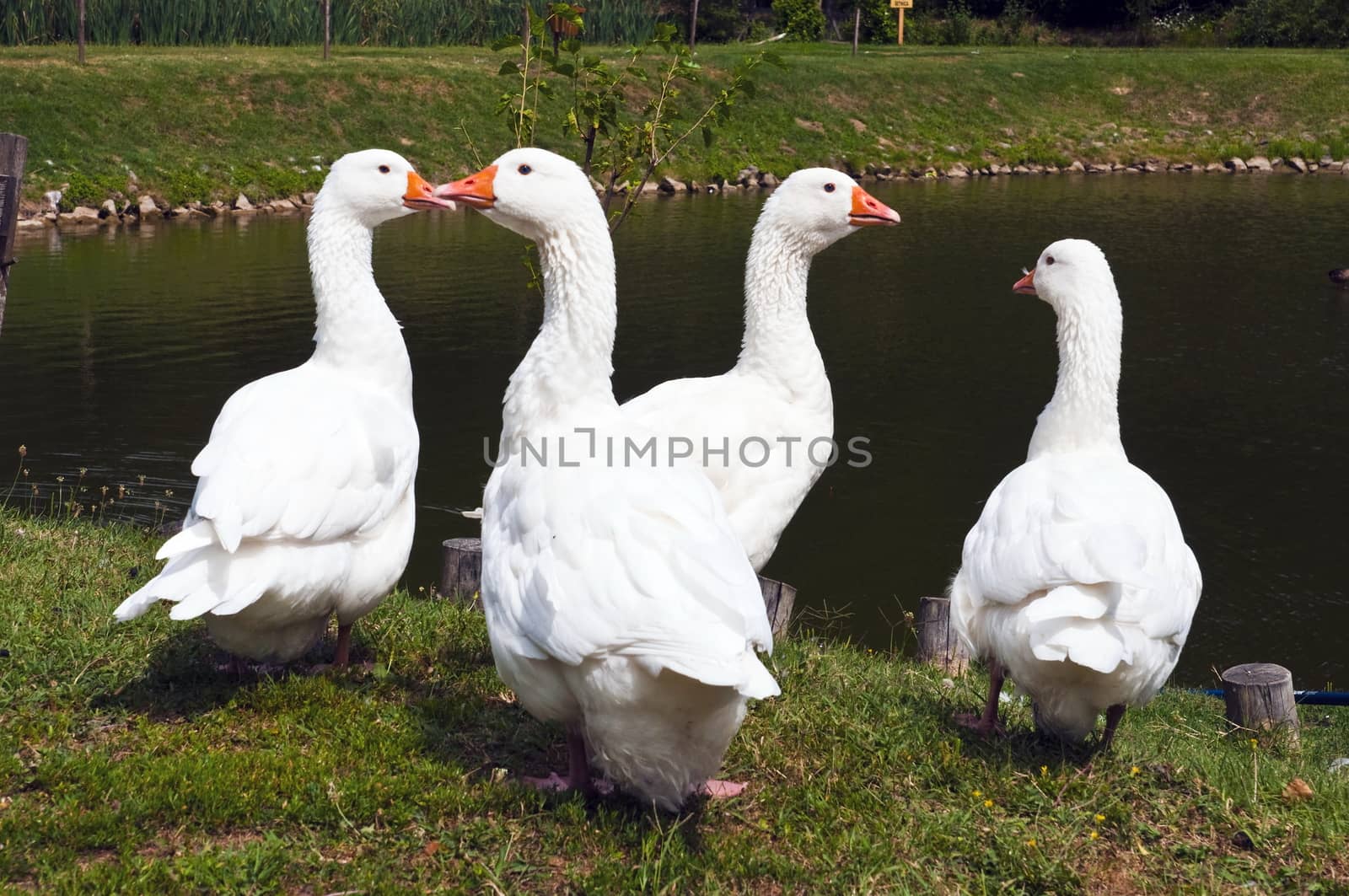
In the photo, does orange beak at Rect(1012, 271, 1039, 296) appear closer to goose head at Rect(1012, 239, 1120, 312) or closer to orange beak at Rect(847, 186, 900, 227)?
goose head at Rect(1012, 239, 1120, 312)

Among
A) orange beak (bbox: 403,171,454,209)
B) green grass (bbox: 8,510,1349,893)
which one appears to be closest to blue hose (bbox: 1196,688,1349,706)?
green grass (bbox: 8,510,1349,893)

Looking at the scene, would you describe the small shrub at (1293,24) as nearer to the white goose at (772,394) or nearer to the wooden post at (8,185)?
the white goose at (772,394)

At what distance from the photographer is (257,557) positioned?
4.54 meters

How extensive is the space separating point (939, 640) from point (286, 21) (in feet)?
97.5

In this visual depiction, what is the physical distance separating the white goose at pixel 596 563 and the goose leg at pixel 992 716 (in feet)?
3.99

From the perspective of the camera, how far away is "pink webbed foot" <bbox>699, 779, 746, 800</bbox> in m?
4.20

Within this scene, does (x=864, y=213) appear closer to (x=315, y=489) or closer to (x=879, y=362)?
(x=315, y=489)

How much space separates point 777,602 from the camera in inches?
258

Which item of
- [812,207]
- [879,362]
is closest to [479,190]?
[812,207]

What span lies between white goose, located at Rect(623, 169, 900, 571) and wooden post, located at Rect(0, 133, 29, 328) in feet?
9.57

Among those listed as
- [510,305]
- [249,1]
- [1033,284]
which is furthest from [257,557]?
[249,1]

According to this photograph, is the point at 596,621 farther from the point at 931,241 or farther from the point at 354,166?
the point at 931,241

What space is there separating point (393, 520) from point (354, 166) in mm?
1842

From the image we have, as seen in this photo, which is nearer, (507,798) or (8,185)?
(507,798)
